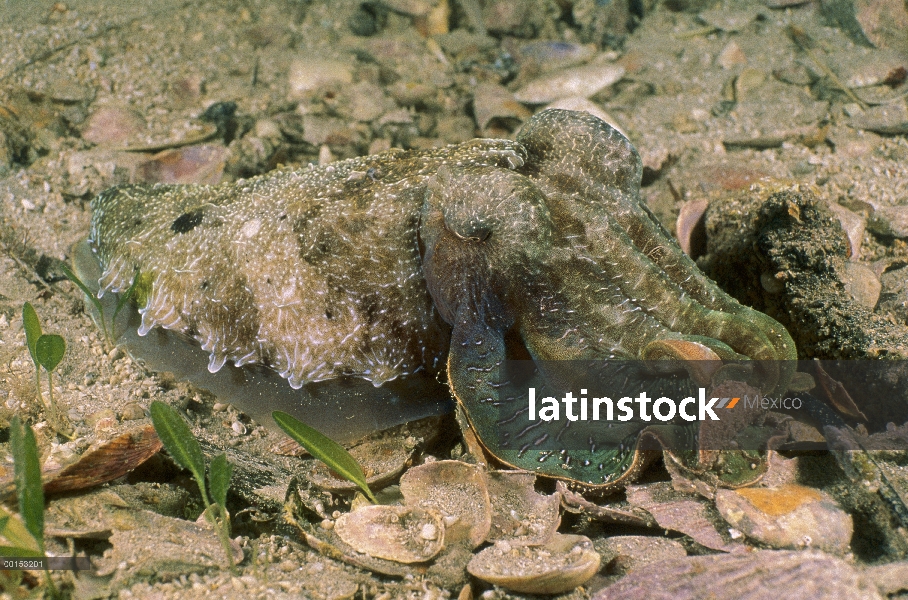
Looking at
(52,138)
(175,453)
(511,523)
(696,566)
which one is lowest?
(511,523)

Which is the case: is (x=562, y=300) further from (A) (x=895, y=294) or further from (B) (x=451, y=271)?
(A) (x=895, y=294)

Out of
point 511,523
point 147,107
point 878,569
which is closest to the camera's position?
point 878,569

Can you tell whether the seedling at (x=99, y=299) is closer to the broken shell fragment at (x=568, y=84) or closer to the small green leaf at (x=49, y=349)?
the small green leaf at (x=49, y=349)

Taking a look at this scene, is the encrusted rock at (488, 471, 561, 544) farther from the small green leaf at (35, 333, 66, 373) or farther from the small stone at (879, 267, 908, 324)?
the small stone at (879, 267, 908, 324)

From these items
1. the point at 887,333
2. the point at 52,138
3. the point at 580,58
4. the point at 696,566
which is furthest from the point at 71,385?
the point at 580,58

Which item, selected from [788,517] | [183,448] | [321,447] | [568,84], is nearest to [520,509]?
[321,447]

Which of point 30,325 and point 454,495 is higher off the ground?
point 30,325

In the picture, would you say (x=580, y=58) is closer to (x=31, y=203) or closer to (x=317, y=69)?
(x=317, y=69)
